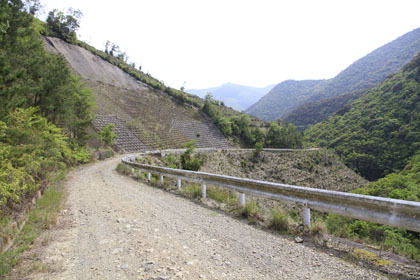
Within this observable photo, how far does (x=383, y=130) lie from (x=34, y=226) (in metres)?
91.4

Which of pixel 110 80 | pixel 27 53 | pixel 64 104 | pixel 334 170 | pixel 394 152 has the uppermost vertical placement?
pixel 110 80

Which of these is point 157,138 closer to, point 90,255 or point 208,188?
point 208,188

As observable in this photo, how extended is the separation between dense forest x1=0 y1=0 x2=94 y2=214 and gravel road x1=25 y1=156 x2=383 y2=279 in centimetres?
259

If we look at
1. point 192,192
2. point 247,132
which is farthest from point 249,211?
point 247,132

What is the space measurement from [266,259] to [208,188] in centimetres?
517

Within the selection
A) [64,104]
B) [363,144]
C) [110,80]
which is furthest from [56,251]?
[363,144]

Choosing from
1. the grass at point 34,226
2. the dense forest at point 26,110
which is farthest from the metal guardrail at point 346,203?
the dense forest at point 26,110

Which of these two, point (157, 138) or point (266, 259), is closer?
point (266, 259)

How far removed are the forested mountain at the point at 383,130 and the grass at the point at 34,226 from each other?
7884 cm

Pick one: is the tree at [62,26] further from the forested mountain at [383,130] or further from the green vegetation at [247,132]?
the forested mountain at [383,130]

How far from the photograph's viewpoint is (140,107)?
53.4 m

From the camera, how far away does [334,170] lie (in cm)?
5619

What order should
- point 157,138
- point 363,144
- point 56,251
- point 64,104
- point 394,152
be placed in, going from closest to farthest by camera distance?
1. point 56,251
2. point 64,104
3. point 157,138
4. point 394,152
5. point 363,144

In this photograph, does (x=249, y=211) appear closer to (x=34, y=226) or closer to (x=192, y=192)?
(x=192, y=192)
